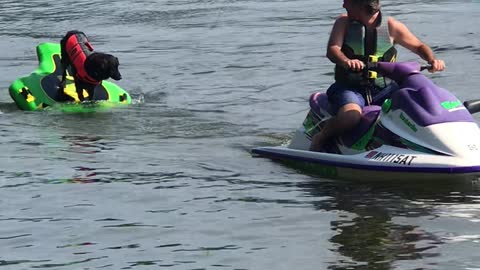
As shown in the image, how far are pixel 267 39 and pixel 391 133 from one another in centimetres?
1072

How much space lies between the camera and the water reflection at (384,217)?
645 centimetres

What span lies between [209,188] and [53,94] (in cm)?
475

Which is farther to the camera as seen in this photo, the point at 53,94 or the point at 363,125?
the point at 53,94

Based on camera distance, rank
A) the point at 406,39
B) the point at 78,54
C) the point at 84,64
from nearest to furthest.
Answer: the point at 406,39, the point at 84,64, the point at 78,54

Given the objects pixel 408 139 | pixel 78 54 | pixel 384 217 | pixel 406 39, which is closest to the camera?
pixel 384 217

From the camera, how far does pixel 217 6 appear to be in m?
24.5

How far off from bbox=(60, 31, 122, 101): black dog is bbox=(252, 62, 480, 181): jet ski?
4.24 m

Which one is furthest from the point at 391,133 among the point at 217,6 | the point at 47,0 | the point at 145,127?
the point at 47,0

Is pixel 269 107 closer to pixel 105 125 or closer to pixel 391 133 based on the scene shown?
pixel 105 125

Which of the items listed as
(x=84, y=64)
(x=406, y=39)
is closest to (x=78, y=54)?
(x=84, y=64)

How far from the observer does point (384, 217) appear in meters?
7.40

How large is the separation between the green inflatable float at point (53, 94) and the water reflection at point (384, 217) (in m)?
4.70

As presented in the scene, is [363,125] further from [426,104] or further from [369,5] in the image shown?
[369,5]

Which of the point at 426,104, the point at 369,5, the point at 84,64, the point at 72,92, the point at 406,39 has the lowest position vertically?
the point at 72,92
